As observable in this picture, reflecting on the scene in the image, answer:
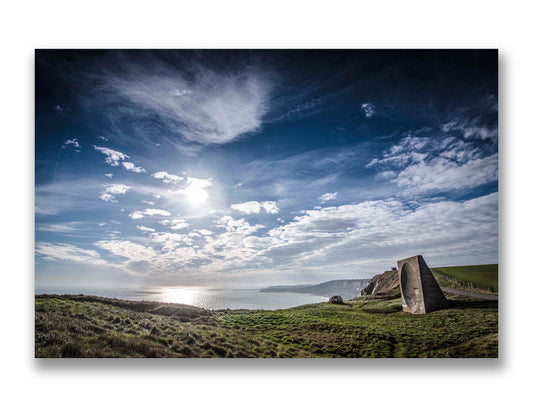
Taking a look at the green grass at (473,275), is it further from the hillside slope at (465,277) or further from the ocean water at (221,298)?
the ocean water at (221,298)

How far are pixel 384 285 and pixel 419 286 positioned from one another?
56 centimetres

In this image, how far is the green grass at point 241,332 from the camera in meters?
3.41

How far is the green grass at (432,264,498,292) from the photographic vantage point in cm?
355

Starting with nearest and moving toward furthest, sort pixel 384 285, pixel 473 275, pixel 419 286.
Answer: pixel 473 275 → pixel 419 286 → pixel 384 285

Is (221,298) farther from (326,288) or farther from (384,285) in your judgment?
(384,285)

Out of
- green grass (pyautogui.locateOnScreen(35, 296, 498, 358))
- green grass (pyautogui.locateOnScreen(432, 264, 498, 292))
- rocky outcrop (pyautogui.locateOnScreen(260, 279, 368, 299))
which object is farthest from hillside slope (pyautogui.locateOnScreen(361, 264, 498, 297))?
rocky outcrop (pyautogui.locateOnScreen(260, 279, 368, 299))

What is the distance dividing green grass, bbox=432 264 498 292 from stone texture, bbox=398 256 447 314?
0.18 m

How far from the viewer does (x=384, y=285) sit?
4305 mm
